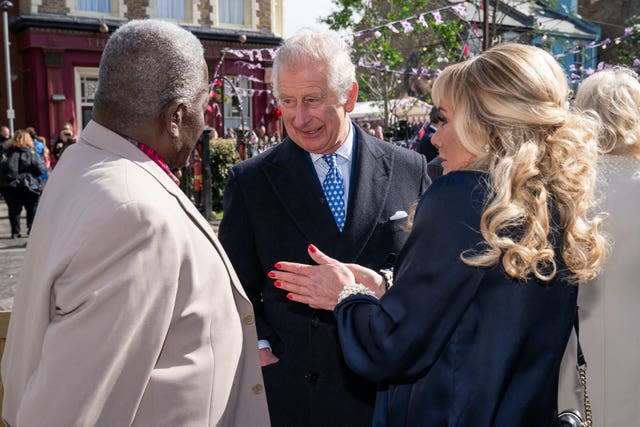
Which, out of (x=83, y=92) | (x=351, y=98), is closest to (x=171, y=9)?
(x=83, y=92)

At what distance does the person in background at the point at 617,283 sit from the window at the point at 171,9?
2219 cm

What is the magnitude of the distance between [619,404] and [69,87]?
21.1m

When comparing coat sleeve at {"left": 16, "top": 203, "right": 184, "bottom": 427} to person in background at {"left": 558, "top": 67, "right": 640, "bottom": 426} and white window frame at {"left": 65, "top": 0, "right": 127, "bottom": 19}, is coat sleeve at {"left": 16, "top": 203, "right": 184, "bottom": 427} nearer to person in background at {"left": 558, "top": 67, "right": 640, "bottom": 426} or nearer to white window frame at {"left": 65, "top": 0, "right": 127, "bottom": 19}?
person in background at {"left": 558, "top": 67, "right": 640, "bottom": 426}

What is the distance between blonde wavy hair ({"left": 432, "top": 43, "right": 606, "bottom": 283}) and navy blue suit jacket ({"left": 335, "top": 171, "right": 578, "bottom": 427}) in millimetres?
52

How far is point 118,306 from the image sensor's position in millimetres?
1544

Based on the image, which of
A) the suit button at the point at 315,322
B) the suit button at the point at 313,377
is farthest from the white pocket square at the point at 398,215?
the suit button at the point at 313,377

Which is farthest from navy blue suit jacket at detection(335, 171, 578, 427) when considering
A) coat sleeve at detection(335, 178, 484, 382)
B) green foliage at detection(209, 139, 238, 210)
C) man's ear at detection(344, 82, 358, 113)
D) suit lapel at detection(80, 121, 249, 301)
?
green foliage at detection(209, 139, 238, 210)

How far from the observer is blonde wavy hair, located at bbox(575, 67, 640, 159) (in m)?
2.68

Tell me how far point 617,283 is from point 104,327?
1.91 metres

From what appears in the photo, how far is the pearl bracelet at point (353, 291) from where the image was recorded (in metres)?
1.90

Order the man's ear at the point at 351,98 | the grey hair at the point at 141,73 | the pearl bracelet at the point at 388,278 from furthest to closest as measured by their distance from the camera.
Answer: the man's ear at the point at 351,98 < the pearl bracelet at the point at 388,278 < the grey hair at the point at 141,73

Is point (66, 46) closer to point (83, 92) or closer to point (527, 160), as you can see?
point (83, 92)

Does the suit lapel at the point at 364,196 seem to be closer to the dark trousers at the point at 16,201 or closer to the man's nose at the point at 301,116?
the man's nose at the point at 301,116

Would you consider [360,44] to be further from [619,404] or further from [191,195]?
[619,404]
